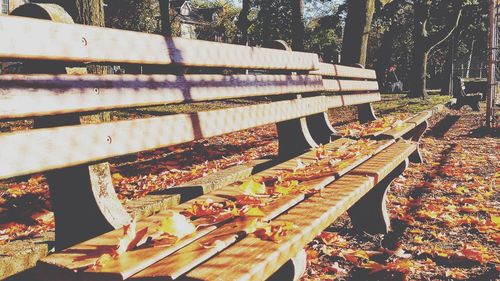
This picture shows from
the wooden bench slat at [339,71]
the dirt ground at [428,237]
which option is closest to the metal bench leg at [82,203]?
the dirt ground at [428,237]

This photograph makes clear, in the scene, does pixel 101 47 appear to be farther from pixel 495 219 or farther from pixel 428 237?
pixel 495 219

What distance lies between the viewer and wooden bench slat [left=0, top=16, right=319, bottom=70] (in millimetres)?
1360

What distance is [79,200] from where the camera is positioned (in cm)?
168

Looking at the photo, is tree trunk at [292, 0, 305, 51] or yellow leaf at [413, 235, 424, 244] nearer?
yellow leaf at [413, 235, 424, 244]

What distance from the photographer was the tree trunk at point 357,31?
732 cm

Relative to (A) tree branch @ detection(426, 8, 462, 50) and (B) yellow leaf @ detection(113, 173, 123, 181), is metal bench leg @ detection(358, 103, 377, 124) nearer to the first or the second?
(B) yellow leaf @ detection(113, 173, 123, 181)

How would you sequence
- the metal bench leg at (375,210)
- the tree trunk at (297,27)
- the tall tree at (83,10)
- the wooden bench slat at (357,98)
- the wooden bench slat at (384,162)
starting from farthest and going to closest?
the tree trunk at (297,27)
the wooden bench slat at (357,98)
the tall tree at (83,10)
the metal bench leg at (375,210)
the wooden bench slat at (384,162)

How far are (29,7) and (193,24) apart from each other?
57728 mm

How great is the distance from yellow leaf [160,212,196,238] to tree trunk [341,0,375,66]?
20.6ft

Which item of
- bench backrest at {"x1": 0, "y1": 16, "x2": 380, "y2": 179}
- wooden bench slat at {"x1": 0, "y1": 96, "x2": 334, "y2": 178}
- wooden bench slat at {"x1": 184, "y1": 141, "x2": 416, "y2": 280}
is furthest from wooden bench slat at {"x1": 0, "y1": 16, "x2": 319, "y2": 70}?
wooden bench slat at {"x1": 184, "y1": 141, "x2": 416, "y2": 280}

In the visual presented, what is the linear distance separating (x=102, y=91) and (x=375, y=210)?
2.01 m

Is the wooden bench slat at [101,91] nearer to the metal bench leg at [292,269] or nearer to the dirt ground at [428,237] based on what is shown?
the metal bench leg at [292,269]

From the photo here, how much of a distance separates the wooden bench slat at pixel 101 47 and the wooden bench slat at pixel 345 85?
1.58m

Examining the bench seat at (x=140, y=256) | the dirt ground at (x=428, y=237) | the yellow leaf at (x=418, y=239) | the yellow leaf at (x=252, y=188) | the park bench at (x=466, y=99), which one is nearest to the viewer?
the bench seat at (x=140, y=256)
